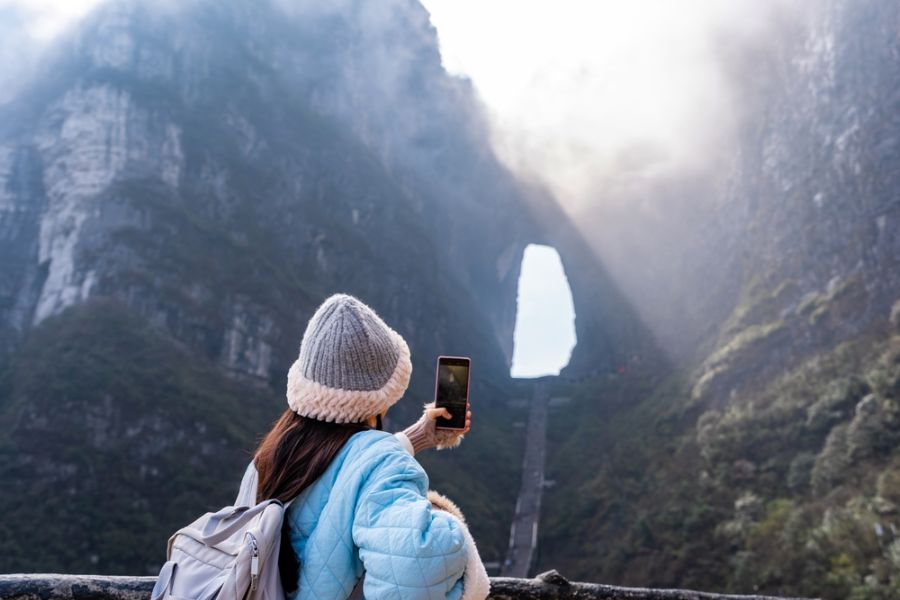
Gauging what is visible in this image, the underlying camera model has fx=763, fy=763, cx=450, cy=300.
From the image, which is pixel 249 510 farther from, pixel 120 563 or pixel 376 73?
pixel 376 73

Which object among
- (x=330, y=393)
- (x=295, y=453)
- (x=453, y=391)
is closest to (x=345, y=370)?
(x=330, y=393)

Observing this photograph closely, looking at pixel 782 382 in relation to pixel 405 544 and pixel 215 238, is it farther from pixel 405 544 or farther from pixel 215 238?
pixel 215 238

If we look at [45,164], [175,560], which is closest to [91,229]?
[45,164]

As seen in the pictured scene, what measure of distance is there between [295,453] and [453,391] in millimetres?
757

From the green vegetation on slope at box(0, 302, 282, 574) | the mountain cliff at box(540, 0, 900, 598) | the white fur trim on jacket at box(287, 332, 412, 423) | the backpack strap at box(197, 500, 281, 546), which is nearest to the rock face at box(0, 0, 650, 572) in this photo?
the green vegetation on slope at box(0, 302, 282, 574)

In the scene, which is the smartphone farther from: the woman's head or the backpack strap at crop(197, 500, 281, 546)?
the backpack strap at crop(197, 500, 281, 546)

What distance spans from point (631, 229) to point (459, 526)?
234ft

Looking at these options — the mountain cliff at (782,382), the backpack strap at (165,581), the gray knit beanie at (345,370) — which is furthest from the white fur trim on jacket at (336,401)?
the mountain cliff at (782,382)

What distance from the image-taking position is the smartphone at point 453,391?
9.11 ft

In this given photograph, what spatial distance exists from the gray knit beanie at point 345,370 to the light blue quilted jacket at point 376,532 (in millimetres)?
115

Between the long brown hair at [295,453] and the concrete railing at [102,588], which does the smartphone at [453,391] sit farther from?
the concrete railing at [102,588]

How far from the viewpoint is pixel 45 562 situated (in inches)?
1071

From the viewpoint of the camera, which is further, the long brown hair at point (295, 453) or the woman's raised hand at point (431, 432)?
the woman's raised hand at point (431, 432)

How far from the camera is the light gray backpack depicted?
185cm
